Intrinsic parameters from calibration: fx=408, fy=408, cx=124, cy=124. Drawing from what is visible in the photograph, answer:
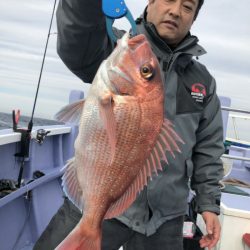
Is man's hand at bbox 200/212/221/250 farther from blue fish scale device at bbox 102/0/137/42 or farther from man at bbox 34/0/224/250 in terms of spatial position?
blue fish scale device at bbox 102/0/137/42

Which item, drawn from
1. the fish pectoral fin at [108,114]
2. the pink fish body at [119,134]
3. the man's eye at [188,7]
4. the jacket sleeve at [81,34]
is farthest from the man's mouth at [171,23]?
the fish pectoral fin at [108,114]

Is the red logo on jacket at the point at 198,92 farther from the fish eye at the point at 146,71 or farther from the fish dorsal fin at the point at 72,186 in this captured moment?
the fish dorsal fin at the point at 72,186

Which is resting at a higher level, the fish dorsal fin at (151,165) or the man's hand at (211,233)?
the fish dorsal fin at (151,165)

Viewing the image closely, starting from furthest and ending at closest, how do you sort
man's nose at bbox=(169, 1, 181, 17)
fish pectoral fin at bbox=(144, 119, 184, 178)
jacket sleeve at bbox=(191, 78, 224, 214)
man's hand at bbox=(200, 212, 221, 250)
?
jacket sleeve at bbox=(191, 78, 224, 214) < man's hand at bbox=(200, 212, 221, 250) < man's nose at bbox=(169, 1, 181, 17) < fish pectoral fin at bbox=(144, 119, 184, 178)

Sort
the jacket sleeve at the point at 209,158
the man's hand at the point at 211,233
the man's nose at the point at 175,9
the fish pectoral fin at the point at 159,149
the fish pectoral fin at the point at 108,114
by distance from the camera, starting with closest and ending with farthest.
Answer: the fish pectoral fin at the point at 108,114 < the fish pectoral fin at the point at 159,149 < the man's nose at the point at 175,9 < the man's hand at the point at 211,233 < the jacket sleeve at the point at 209,158

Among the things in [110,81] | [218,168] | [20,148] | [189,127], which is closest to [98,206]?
[110,81]

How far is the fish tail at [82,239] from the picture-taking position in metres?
1.81

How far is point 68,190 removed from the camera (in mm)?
1971


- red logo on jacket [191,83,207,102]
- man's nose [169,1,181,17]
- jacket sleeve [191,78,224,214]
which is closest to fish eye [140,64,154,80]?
man's nose [169,1,181,17]

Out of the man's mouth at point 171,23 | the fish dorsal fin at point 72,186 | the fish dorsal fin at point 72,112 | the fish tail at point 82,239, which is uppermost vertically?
the man's mouth at point 171,23

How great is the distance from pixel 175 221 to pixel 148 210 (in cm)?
28

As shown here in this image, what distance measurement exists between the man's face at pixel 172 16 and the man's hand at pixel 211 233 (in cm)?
126

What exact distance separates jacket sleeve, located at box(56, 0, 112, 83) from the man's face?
53 cm

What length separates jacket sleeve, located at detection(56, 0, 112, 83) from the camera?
Result: 194 cm
